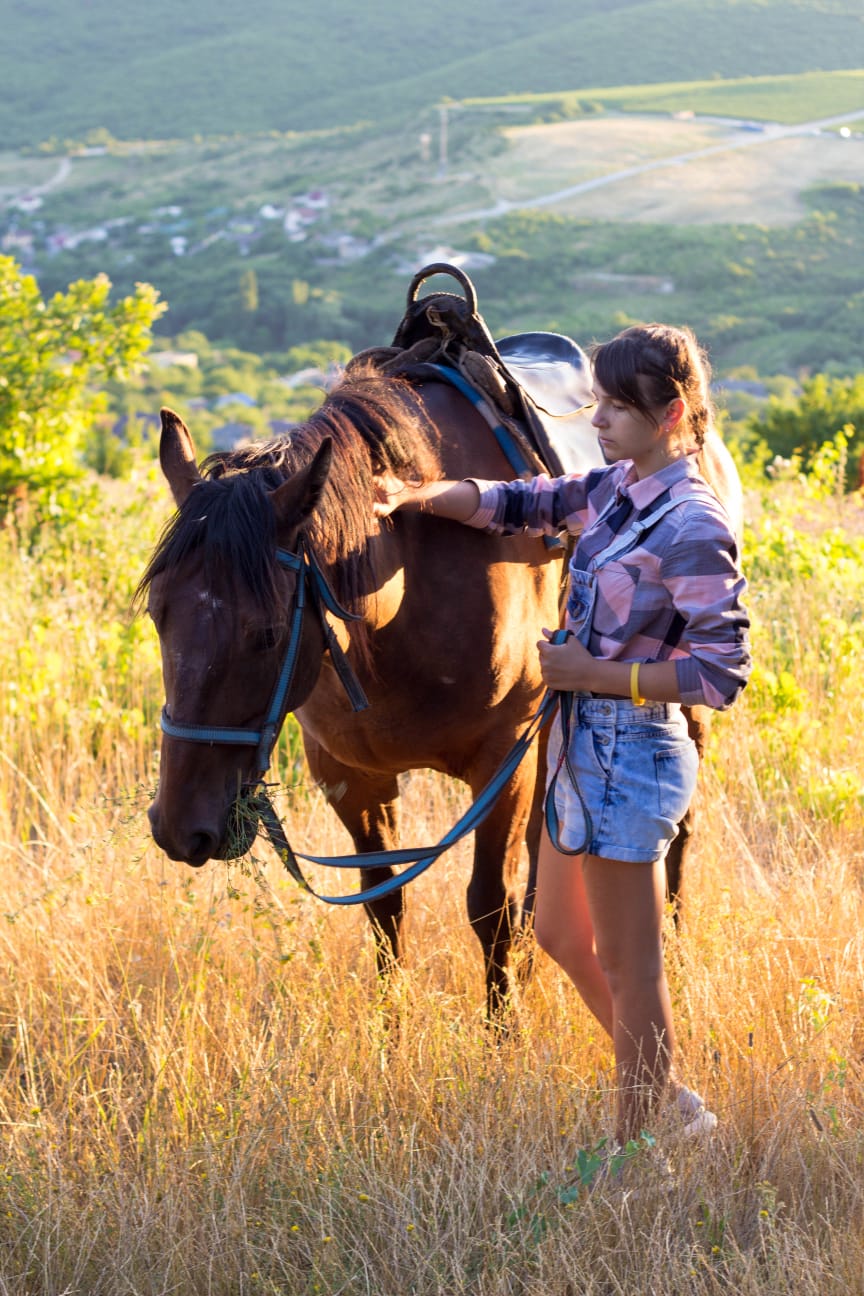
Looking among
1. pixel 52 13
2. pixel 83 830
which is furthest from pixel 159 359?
pixel 52 13

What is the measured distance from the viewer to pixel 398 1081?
2.72 m

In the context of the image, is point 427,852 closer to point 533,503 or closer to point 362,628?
point 362,628

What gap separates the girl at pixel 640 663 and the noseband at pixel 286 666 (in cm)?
45

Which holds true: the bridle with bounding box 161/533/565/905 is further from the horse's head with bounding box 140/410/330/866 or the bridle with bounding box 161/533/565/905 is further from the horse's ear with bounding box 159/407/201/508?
the horse's ear with bounding box 159/407/201/508

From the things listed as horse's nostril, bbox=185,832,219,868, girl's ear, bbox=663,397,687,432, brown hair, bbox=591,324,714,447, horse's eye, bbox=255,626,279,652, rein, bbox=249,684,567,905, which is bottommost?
rein, bbox=249,684,567,905

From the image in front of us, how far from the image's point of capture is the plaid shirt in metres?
2.07

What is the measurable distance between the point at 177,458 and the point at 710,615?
110cm

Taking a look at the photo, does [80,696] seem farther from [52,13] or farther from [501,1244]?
[52,13]

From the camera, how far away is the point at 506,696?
294cm

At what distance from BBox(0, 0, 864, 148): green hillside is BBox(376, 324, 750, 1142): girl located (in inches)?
2969

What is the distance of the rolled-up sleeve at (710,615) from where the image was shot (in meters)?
2.06

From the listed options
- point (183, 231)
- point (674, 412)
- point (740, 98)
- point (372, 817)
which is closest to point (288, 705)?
point (674, 412)

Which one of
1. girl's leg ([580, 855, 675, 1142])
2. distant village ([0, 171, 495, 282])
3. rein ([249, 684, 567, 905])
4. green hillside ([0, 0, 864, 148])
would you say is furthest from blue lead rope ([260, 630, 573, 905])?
green hillside ([0, 0, 864, 148])

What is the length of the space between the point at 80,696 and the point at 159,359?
123 feet
